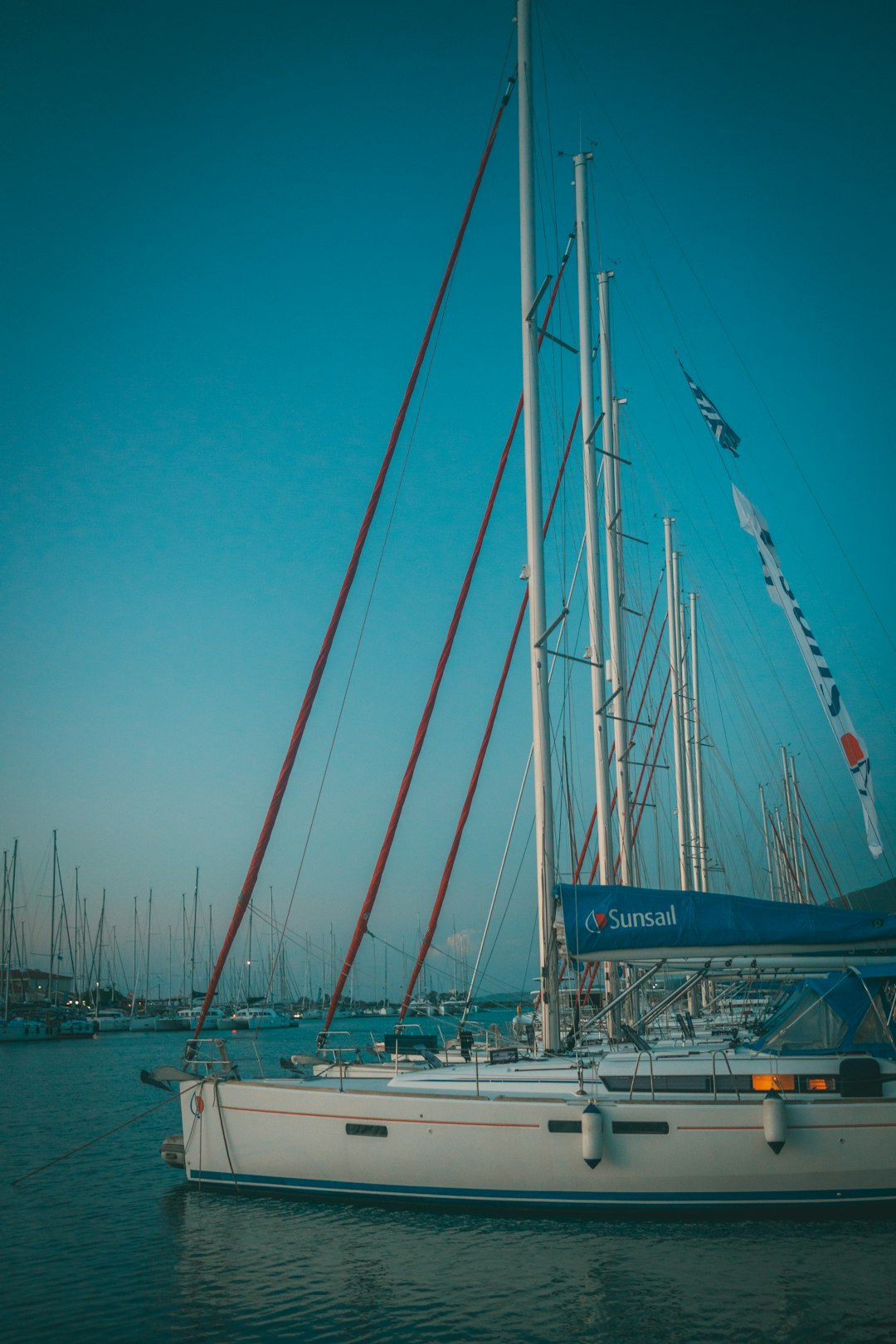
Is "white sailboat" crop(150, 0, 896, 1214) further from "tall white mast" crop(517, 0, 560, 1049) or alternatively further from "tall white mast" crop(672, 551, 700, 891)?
"tall white mast" crop(672, 551, 700, 891)

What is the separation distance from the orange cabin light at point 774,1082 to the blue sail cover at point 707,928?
1.68m

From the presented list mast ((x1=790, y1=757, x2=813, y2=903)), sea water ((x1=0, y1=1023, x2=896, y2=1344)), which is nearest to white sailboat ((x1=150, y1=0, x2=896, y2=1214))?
sea water ((x1=0, y1=1023, x2=896, y2=1344))

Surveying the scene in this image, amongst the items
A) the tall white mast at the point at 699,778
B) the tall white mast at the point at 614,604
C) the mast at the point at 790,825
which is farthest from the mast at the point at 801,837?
the tall white mast at the point at 614,604

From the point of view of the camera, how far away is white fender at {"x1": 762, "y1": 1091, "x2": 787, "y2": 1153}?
1188 cm

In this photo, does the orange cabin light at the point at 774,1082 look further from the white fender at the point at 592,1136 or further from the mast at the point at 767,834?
the mast at the point at 767,834

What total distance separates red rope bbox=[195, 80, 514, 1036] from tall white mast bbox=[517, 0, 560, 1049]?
171 cm

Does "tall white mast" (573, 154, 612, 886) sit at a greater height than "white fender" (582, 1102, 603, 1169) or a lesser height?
greater

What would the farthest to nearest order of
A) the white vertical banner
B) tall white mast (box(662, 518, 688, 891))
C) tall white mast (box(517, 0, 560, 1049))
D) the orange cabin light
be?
tall white mast (box(662, 518, 688, 891)), the white vertical banner, tall white mast (box(517, 0, 560, 1049)), the orange cabin light

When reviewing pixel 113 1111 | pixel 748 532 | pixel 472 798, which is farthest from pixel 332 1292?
pixel 113 1111

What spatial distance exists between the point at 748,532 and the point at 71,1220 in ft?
55.5

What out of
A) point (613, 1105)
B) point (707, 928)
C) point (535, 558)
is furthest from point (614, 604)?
point (613, 1105)

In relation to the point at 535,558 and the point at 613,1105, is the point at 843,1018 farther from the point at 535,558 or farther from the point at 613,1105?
the point at 535,558

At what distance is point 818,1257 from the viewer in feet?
36.5

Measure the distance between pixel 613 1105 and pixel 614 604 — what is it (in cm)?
1224
